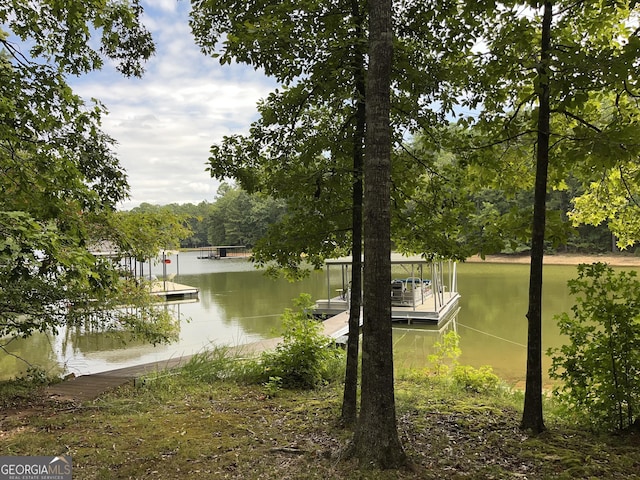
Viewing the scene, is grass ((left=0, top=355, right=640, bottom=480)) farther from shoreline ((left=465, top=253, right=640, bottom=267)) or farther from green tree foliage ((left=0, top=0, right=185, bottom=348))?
shoreline ((left=465, top=253, right=640, bottom=267))

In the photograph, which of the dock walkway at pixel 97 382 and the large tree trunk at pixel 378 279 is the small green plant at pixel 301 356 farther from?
the large tree trunk at pixel 378 279

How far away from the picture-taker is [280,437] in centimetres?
388

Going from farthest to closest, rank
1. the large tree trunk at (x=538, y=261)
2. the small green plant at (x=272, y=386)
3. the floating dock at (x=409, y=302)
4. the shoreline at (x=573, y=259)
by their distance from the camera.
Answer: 1. the shoreline at (x=573, y=259)
2. the floating dock at (x=409, y=302)
3. the small green plant at (x=272, y=386)
4. the large tree trunk at (x=538, y=261)

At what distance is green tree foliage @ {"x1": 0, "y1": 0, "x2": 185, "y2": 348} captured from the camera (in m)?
3.12

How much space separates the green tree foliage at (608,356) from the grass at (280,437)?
24 cm

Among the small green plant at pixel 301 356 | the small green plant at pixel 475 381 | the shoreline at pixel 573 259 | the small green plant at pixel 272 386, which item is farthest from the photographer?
the shoreline at pixel 573 259

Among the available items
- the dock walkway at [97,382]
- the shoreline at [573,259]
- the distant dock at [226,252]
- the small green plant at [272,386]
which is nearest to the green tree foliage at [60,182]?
the dock walkway at [97,382]

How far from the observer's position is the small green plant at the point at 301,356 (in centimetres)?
593

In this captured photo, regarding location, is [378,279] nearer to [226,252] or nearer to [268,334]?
[268,334]

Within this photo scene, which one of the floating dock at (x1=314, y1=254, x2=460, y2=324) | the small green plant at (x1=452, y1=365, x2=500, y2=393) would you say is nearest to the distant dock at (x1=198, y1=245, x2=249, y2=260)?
the floating dock at (x1=314, y1=254, x2=460, y2=324)

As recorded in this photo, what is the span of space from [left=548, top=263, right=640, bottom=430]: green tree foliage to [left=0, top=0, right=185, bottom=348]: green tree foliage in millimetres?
3687

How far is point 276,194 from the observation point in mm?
4094

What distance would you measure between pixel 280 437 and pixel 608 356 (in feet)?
8.90

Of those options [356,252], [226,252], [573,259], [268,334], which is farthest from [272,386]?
[226,252]
